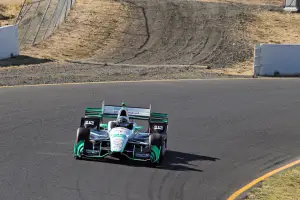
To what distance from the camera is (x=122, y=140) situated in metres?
14.0

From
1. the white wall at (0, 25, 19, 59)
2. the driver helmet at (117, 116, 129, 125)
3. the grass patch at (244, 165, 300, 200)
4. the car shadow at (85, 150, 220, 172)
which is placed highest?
the white wall at (0, 25, 19, 59)

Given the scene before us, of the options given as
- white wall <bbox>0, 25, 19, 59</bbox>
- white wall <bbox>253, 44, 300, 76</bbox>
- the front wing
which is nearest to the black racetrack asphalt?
the front wing

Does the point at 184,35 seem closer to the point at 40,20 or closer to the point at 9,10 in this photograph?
the point at 40,20

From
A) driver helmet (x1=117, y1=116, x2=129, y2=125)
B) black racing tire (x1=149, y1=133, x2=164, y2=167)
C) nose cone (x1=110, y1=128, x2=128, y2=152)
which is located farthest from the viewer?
driver helmet (x1=117, y1=116, x2=129, y2=125)

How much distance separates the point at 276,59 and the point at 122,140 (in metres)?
15.0

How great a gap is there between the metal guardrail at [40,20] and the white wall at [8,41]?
528 centimetres

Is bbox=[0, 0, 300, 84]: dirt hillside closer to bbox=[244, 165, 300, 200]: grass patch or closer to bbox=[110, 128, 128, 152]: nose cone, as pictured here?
bbox=[110, 128, 128, 152]: nose cone

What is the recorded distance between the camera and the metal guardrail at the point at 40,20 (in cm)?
3781

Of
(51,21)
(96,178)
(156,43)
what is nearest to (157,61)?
(156,43)

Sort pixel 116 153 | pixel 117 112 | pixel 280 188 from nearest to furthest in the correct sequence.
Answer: pixel 280 188
pixel 116 153
pixel 117 112

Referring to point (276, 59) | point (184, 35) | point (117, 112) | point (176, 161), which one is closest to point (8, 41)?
point (184, 35)

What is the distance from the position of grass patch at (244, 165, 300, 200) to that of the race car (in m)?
2.20

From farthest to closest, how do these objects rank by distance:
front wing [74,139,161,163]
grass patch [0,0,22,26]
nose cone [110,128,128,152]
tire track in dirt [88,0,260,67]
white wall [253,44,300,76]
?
1. grass patch [0,0,22,26]
2. tire track in dirt [88,0,260,67]
3. white wall [253,44,300,76]
4. front wing [74,139,161,163]
5. nose cone [110,128,128,152]

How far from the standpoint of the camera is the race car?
46.1 ft
